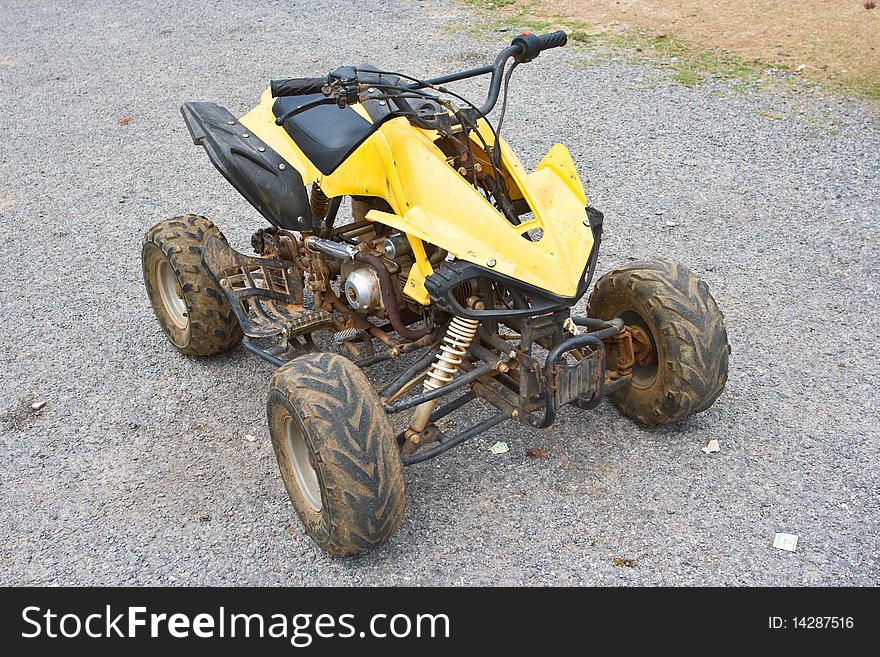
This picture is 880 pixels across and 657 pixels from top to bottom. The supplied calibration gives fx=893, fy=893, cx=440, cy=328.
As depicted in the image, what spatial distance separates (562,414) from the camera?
4.45 m

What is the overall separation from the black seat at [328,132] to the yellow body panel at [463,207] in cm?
5

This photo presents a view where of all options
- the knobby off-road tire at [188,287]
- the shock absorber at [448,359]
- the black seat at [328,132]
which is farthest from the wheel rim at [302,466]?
the knobby off-road tire at [188,287]

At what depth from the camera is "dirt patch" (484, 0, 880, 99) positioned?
8734 mm

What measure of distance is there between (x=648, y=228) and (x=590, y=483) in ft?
9.04

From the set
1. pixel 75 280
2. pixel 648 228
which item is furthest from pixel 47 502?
pixel 648 228

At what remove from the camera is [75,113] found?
9125 mm

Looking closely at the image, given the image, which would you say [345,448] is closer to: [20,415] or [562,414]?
[562,414]

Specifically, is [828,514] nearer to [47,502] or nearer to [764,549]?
[764,549]

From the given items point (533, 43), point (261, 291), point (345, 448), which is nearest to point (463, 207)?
point (533, 43)

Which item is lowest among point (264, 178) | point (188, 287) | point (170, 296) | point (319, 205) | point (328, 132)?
point (170, 296)

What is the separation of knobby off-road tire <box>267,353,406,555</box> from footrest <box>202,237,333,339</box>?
0.81 meters

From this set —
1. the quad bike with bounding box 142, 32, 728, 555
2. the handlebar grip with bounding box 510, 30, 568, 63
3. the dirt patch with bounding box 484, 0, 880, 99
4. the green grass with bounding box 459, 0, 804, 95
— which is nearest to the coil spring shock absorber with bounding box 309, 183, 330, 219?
the quad bike with bounding box 142, 32, 728, 555

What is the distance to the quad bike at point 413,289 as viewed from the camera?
3.45m

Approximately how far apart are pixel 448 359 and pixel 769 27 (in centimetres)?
775
